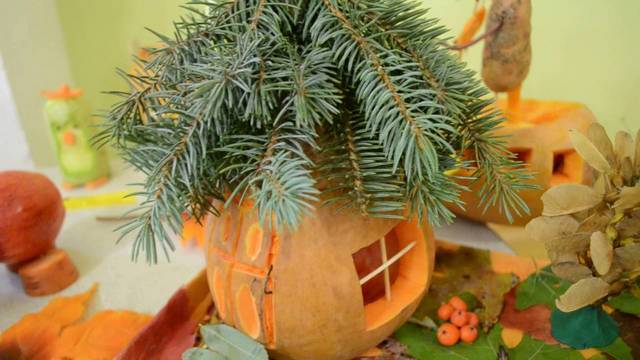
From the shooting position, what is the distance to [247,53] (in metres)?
0.31

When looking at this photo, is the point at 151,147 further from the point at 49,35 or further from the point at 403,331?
the point at 49,35

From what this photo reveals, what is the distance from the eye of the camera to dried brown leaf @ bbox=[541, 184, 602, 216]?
14.7 inches

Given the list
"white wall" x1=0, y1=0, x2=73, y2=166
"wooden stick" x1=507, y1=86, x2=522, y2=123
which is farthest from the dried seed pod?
"white wall" x1=0, y1=0, x2=73, y2=166

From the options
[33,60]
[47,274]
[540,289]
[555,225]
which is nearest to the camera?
[555,225]

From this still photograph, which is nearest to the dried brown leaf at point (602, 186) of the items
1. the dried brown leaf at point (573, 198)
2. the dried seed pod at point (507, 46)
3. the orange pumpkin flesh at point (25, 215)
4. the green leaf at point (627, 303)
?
the dried brown leaf at point (573, 198)

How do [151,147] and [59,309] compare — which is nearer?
[151,147]

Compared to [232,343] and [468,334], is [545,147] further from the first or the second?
[232,343]

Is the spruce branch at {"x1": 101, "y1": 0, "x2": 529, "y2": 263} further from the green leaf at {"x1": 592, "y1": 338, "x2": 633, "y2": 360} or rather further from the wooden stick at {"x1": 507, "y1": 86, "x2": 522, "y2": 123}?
the wooden stick at {"x1": 507, "y1": 86, "x2": 522, "y2": 123}

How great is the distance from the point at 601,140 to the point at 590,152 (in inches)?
0.9

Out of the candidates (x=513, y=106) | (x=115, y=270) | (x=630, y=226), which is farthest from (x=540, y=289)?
(x=115, y=270)

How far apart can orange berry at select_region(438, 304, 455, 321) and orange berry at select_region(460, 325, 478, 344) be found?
21 millimetres

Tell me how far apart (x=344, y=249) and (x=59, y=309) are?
373 millimetres

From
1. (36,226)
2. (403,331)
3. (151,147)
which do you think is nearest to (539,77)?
(403,331)

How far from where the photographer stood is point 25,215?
1.86 ft
